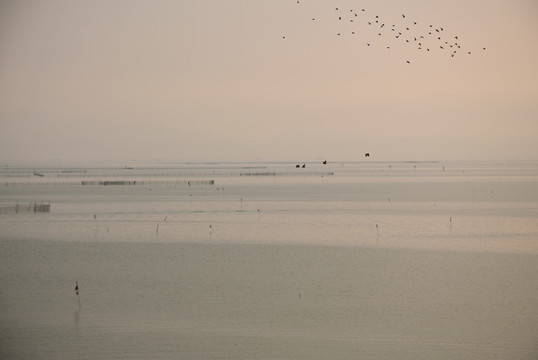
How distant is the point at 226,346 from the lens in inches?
1053

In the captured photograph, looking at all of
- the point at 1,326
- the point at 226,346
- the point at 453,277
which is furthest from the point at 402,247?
the point at 1,326

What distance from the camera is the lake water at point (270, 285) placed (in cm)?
2717

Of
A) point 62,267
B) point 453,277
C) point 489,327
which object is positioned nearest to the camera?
point 489,327

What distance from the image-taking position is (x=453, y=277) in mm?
38250

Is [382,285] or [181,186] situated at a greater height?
[181,186]

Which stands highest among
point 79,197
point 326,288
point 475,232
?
point 79,197

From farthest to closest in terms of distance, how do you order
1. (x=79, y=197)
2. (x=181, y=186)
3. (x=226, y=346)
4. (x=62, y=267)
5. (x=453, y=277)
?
(x=181, y=186) → (x=79, y=197) → (x=62, y=267) → (x=453, y=277) → (x=226, y=346)

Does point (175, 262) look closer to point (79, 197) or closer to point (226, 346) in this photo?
point (226, 346)

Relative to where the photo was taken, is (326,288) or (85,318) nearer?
(85,318)

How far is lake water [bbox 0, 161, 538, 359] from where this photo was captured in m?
27.2

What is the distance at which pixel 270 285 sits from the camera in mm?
36156

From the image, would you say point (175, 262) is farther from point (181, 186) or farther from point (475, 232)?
point (181, 186)

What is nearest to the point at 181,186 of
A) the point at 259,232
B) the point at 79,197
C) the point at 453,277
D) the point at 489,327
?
the point at 79,197

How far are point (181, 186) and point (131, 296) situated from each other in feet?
293
